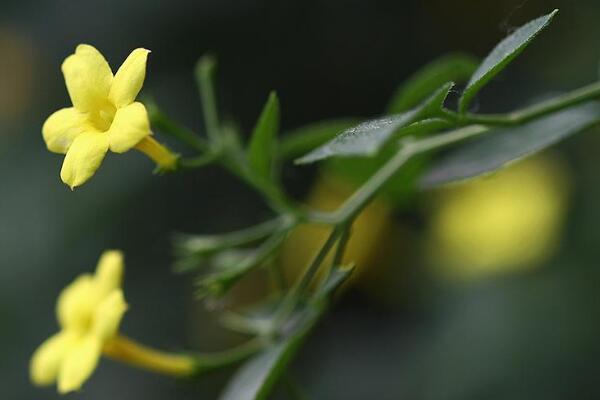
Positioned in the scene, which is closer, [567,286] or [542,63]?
[567,286]

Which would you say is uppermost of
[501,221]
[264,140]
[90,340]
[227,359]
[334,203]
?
[264,140]

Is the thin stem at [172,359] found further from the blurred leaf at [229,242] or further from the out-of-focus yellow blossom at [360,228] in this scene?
the out-of-focus yellow blossom at [360,228]

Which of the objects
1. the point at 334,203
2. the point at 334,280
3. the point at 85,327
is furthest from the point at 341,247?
the point at 334,203

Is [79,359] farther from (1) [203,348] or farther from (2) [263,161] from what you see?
(1) [203,348]

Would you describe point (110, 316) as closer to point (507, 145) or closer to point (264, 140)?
point (264, 140)

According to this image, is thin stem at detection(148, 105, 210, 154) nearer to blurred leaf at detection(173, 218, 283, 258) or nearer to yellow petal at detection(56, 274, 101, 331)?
blurred leaf at detection(173, 218, 283, 258)

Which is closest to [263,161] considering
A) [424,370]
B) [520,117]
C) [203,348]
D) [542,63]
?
[520,117]
